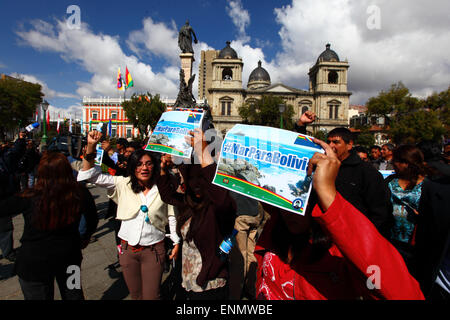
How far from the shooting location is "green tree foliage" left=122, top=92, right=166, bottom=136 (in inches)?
1371

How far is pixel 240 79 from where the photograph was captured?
50.0 m

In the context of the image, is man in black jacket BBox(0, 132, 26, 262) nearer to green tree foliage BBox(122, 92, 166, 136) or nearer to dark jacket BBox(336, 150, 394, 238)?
dark jacket BBox(336, 150, 394, 238)

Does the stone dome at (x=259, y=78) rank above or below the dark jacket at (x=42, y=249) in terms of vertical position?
above

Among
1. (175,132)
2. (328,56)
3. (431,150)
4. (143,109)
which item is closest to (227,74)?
(328,56)

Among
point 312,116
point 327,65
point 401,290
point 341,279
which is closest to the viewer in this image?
point 401,290

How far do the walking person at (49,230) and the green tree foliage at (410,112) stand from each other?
117 ft

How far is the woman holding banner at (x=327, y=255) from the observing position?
884mm

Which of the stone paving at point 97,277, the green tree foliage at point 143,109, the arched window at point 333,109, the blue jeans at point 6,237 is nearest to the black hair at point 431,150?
the stone paving at point 97,277

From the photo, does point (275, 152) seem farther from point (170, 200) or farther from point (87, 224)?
point (87, 224)

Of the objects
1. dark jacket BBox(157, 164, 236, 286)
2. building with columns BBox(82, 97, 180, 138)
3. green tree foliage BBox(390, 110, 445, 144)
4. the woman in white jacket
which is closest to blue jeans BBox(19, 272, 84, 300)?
the woman in white jacket

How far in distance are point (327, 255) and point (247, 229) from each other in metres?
1.95

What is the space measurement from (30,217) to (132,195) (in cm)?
88

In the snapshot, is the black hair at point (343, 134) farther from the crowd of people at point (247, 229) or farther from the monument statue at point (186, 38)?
the monument statue at point (186, 38)

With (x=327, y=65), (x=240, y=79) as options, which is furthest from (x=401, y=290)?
(x=327, y=65)
